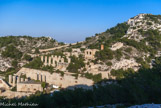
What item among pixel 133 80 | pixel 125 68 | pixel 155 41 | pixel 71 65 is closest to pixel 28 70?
pixel 71 65

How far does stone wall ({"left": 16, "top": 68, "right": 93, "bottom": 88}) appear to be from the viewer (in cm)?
1602

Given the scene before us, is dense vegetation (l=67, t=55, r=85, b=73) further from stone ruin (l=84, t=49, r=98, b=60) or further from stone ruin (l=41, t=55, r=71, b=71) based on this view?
stone ruin (l=84, t=49, r=98, b=60)

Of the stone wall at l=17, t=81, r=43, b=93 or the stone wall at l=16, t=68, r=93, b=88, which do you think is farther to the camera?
the stone wall at l=16, t=68, r=93, b=88

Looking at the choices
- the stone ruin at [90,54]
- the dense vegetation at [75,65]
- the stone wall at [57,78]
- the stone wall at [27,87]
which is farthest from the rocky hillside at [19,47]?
the stone ruin at [90,54]

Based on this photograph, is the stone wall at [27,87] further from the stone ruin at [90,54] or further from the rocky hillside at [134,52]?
the rocky hillside at [134,52]

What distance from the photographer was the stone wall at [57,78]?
16.0m

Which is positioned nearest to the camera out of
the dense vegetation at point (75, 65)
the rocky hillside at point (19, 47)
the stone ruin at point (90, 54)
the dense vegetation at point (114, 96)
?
the dense vegetation at point (114, 96)

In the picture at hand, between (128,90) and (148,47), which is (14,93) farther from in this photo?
(148,47)

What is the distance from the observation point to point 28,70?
19.8m

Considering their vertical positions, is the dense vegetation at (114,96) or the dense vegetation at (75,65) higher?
the dense vegetation at (75,65)

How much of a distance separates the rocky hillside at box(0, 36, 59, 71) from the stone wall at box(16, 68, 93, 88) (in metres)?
9.56

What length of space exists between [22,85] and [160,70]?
12.4 meters

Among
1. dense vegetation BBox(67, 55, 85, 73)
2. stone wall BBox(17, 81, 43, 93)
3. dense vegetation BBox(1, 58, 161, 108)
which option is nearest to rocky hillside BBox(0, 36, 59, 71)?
stone wall BBox(17, 81, 43, 93)

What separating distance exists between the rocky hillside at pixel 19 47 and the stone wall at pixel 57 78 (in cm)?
956
